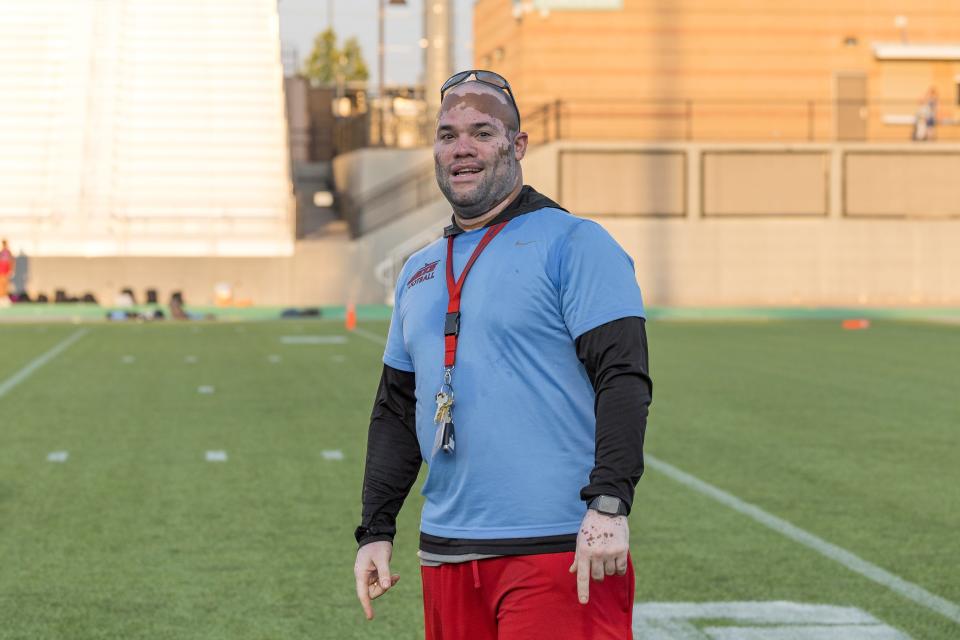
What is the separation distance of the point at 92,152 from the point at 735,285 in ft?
58.4

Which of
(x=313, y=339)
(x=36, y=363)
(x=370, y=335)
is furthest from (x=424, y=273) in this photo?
(x=370, y=335)

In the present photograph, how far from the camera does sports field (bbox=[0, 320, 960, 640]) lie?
22.1ft

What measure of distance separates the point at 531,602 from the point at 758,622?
10.5 feet

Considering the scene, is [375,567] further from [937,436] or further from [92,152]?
[92,152]

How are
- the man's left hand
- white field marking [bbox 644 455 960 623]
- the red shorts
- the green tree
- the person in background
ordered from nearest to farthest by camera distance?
the man's left hand < the red shorts < white field marking [bbox 644 455 960 623] < the person in background < the green tree

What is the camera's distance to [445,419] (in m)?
3.62

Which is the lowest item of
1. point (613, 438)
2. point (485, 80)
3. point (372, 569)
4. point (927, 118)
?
point (372, 569)

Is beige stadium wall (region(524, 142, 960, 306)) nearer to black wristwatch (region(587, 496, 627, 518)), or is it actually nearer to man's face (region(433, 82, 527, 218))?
man's face (region(433, 82, 527, 218))

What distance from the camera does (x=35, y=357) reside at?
2198 centimetres

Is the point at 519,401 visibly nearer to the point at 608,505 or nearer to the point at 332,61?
the point at 608,505

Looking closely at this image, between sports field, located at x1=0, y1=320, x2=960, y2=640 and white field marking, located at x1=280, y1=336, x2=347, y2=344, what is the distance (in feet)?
21.2

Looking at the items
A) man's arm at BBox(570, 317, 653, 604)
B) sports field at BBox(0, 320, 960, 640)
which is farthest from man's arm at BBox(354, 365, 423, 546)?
sports field at BBox(0, 320, 960, 640)

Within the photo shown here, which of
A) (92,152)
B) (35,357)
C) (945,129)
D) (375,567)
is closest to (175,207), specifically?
(92,152)

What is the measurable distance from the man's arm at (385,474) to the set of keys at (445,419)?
1.04 feet
